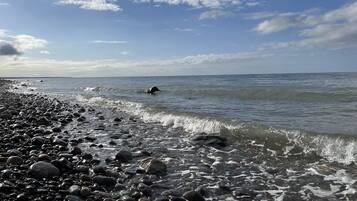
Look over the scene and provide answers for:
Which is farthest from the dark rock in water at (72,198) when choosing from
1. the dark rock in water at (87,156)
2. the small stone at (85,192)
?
the dark rock in water at (87,156)

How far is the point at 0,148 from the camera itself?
1148cm

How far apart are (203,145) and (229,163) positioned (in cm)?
253

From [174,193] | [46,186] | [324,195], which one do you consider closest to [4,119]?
[46,186]

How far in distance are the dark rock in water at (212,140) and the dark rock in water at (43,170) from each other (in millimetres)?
5814

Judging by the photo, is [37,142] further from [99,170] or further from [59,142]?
[99,170]

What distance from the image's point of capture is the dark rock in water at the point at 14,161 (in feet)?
31.9

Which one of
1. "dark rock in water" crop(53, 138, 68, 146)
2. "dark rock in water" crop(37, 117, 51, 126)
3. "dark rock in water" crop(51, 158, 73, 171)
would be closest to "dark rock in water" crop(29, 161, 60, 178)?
"dark rock in water" crop(51, 158, 73, 171)

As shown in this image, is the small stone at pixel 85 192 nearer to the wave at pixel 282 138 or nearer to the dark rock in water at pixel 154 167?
the dark rock in water at pixel 154 167

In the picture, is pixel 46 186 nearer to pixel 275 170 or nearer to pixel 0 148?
pixel 0 148

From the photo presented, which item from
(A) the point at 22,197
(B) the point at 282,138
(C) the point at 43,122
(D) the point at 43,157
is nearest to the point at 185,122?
(B) the point at 282,138

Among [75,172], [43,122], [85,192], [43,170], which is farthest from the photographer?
[43,122]

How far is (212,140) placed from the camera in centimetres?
1345

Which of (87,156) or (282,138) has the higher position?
(282,138)

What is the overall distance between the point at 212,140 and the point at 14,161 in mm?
6673
